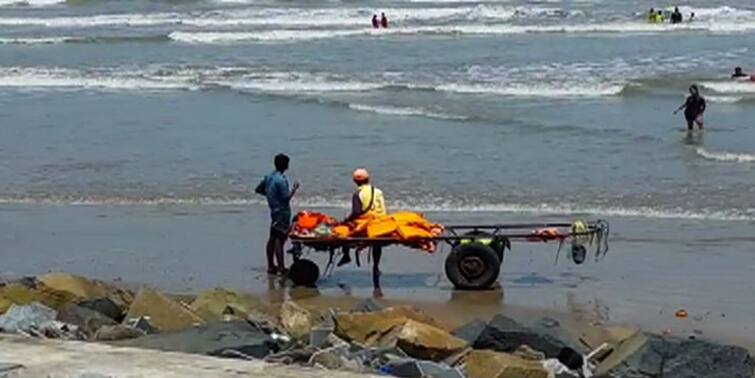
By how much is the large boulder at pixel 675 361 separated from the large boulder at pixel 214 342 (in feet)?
7.75

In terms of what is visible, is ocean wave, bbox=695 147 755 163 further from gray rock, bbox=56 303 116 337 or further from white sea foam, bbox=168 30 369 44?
white sea foam, bbox=168 30 369 44

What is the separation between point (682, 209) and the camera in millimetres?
17328

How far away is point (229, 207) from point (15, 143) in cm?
721

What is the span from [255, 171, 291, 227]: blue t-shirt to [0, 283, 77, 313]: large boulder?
2.72 m

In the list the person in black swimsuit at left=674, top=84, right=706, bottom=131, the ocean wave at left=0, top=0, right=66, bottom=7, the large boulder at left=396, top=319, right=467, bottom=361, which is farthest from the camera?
the ocean wave at left=0, top=0, right=66, bottom=7

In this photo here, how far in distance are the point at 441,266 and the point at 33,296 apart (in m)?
4.61

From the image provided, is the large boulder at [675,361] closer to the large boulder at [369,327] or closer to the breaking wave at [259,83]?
the large boulder at [369,327]

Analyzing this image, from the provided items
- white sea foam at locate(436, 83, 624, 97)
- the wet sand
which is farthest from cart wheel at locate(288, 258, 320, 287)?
white sea foam at locate(436, 83, 624, 97)

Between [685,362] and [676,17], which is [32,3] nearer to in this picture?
[676,17]

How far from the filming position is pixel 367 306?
39.1 ft

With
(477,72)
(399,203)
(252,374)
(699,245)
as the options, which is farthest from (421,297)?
(477,72)

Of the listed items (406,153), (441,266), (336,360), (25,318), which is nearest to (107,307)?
(25,318)

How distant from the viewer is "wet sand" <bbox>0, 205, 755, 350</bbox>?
41.3 ft

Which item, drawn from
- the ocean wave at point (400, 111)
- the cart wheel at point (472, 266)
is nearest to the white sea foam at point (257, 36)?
the ocean wave at point (400, 111)
